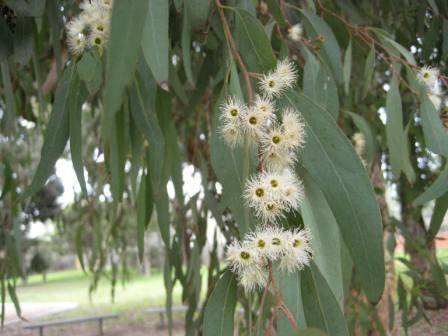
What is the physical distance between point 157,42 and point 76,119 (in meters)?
0.22

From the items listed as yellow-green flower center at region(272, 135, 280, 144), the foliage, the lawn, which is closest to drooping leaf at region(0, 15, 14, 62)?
the foliage

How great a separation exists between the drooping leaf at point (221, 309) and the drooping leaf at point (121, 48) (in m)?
0.25

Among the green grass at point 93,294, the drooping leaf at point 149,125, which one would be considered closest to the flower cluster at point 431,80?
the drooping leaf at point 149,125

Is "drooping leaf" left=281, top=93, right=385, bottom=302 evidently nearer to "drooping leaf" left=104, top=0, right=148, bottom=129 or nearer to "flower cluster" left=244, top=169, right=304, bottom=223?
"flower cluster" left=244, top=169, right=304, bottom=223

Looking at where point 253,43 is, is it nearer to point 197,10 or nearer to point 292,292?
point 197,10

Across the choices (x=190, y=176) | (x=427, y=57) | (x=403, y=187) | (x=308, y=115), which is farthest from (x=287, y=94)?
(x=190, y=176)

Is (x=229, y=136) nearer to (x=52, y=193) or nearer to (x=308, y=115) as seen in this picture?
(x=308, y=115)

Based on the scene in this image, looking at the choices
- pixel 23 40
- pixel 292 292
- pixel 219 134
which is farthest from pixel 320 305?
pixel 23 40

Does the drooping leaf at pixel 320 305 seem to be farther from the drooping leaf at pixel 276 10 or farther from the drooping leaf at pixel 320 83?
the drooping leaf at pixel 276 10

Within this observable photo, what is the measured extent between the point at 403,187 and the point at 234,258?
4.72ft

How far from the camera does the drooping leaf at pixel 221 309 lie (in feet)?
1.96

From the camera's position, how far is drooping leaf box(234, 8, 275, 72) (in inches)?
29.9

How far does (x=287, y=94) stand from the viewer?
0.69 m

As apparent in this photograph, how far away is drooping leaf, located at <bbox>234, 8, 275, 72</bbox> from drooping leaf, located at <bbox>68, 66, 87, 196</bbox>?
24 cm
